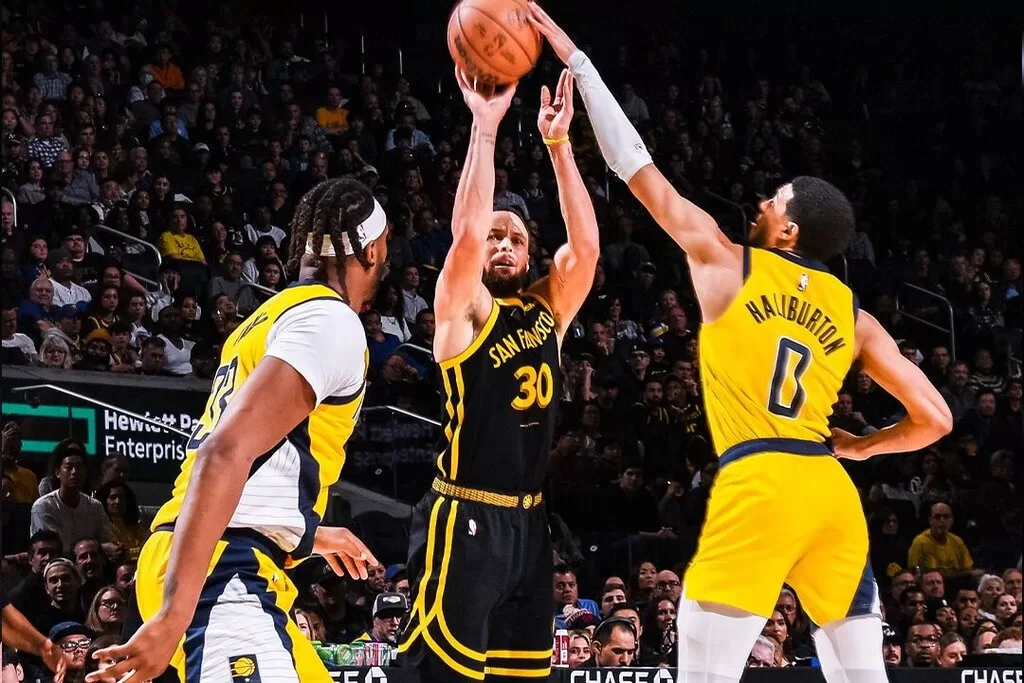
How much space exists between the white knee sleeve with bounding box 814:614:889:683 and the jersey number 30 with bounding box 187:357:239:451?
1966mm

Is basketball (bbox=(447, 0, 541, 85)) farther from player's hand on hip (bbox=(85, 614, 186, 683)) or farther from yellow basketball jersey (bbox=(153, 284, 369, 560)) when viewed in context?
player's hand on hip (bbox=(85, 614, 186, 683))

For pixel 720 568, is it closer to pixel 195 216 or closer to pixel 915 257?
pixel 195 216

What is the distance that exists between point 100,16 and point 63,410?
567 centimetres

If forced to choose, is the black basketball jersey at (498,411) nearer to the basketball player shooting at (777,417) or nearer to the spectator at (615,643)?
the basketball player shooting at (777,417)

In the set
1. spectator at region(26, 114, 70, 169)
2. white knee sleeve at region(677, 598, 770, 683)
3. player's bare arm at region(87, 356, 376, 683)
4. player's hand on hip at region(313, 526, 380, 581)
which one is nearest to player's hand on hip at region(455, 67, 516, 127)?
player's hand on hip at region(313, 526, 380, 581)

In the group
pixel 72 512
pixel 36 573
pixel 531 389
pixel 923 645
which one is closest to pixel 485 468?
pixel 531 389

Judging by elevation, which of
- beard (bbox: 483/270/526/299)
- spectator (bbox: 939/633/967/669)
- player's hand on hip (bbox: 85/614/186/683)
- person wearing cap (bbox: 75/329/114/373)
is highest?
person wearing cap (bbox: 75/329/114/373)

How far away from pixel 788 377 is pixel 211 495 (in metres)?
2.01

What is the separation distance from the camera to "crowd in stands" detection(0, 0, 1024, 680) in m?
8.19

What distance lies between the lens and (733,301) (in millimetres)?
4141

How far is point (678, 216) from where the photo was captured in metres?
4.26

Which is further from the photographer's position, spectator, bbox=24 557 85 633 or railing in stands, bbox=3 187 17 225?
railing in stands, bbox=3 187 17 225

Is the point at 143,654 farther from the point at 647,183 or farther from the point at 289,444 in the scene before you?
the point at 647,183

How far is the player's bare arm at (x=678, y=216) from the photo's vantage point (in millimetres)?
4180
